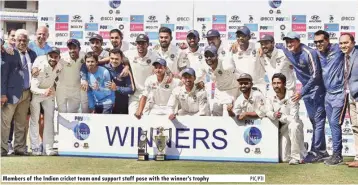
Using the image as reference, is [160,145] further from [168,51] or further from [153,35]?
[153,35]

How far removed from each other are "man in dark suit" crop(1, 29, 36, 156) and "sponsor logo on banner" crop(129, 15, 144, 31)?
149 cm

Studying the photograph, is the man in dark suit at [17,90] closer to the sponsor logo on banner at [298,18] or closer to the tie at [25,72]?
the tie at [25,72]

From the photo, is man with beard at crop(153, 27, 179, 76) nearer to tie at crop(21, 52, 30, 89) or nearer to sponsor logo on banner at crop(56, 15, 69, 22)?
sponsor logo on banner at crop(56, 15, 69, 22)

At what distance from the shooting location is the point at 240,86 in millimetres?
6270

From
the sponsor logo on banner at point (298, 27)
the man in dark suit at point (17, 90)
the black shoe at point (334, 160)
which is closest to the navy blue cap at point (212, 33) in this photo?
the sponsor logo on banner at point (298, 27)

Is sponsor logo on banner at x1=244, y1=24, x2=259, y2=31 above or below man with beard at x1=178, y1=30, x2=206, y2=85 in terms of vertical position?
above

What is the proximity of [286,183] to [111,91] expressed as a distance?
274 centimetres

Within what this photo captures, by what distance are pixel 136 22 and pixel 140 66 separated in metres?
0.84

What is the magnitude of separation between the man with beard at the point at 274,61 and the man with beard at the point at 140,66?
1.50 metres

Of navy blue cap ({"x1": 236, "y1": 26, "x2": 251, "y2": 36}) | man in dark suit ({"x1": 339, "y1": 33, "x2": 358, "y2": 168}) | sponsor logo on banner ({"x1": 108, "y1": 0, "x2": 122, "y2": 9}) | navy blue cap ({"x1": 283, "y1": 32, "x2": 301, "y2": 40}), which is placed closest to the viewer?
man in dark suit ({"x1": 339, "y1": 33, "x2": 358, "y2": 168})

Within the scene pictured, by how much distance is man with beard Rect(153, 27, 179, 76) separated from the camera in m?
6.80

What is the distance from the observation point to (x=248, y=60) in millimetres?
6695

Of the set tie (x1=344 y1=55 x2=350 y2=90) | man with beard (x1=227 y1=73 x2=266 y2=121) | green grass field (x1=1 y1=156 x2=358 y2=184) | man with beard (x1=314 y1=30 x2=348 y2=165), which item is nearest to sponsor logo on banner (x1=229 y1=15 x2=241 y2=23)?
man with beard (x1=227 y1=73 x2=266 y2=121)


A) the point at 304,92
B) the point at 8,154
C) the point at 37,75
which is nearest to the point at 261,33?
the point at 304,92
